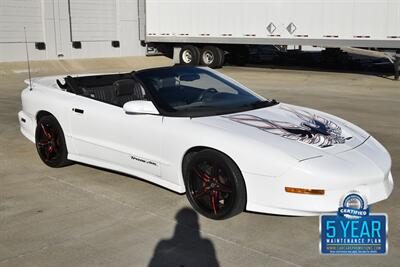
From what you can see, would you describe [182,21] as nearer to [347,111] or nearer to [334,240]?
[347,111]

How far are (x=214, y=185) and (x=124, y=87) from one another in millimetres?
2004

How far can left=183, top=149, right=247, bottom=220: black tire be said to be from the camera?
13.7ft

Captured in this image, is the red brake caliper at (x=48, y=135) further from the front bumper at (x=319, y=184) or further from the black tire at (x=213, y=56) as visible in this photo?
the black tire at (x=213, y=56)

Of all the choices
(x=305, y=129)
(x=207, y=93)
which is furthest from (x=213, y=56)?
(x=305, y=129)

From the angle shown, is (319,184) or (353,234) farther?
(319,184)

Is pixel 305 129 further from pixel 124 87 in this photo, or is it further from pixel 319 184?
pixel 124 87

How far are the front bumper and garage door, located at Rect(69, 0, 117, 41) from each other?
22363 millimetres

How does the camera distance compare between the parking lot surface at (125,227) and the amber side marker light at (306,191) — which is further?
the amber side marker light at (306,191)

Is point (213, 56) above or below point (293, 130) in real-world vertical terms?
below

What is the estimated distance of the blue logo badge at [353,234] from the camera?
12.2 feet

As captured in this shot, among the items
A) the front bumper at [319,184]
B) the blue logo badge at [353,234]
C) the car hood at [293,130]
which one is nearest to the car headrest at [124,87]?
the car hood at [293,130]

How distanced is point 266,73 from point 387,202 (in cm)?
1652

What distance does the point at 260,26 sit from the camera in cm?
2142

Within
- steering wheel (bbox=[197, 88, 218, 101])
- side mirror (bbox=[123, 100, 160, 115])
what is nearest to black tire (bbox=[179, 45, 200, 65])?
steering wheel (bbox=[197, 88, 218, 101])
